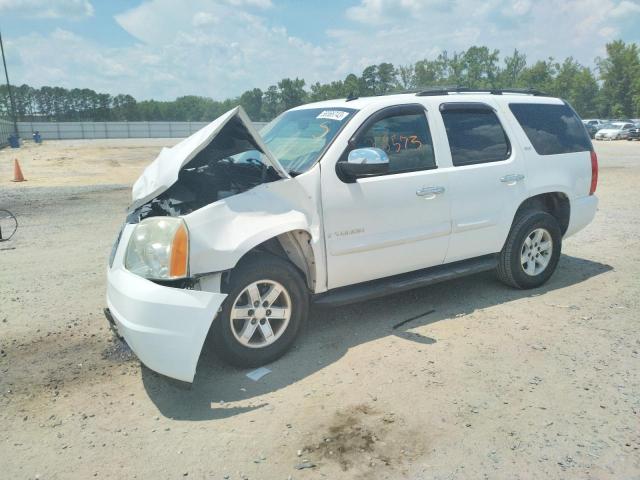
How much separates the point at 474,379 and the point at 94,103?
104 m

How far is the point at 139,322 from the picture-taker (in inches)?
125

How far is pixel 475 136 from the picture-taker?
481cm

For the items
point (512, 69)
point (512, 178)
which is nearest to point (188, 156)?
point (512, 178)

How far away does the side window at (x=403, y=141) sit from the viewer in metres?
4.24

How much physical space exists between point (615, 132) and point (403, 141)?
1721 inches

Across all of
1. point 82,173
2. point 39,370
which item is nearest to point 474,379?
point 39,370

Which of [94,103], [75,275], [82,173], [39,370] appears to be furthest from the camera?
[94,103]

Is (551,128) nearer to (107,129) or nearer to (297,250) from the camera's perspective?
(297,250)

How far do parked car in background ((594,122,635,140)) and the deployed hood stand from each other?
44677 millimetres

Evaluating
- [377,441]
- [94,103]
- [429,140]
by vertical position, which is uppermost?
[94,103]

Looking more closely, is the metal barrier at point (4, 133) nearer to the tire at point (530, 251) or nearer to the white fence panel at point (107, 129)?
the white fence panel at point (107, 129)

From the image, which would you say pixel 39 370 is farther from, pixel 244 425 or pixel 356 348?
pixel 356 348

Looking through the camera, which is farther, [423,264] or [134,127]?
[134,127]

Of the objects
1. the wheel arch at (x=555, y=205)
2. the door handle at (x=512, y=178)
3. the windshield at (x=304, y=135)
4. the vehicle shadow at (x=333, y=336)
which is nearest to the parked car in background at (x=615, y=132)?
the vehicle shadow at (x=333, y=336)
